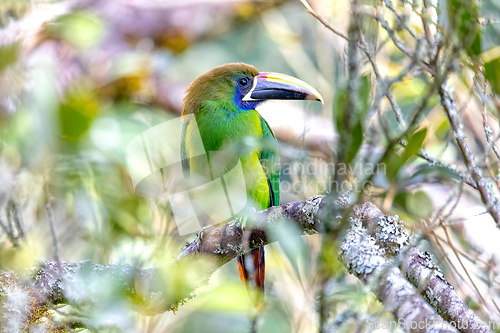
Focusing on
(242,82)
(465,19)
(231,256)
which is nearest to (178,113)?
(242,82)

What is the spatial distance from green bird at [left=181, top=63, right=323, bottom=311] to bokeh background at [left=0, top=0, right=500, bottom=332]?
0.54 feet

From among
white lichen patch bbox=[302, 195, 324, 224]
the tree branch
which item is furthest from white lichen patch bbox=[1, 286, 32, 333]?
white lichen patch bbox=[302, 195, 324, 224]

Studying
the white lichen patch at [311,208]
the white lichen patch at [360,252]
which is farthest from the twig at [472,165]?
the white lichen patch at [311,208]

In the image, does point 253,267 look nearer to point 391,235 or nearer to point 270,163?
point 270,163

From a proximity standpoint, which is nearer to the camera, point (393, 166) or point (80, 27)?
point (393, 166)

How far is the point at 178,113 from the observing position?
501 cm

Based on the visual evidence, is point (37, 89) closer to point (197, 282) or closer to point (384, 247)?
point (197, 282)

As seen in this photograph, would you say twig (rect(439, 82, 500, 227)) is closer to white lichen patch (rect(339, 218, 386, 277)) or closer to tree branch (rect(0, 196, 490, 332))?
tree branch (rect(0, 196, 490, 332))

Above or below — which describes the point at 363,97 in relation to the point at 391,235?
above

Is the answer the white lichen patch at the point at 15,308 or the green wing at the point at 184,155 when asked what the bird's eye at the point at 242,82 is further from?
Result: the white lichen patch at the point at 15,308

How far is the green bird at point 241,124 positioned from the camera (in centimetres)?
A: 298

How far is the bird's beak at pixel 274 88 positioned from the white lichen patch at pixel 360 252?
1.33 m

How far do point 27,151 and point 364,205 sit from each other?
1104 mm

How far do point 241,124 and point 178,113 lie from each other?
81.1 inches
